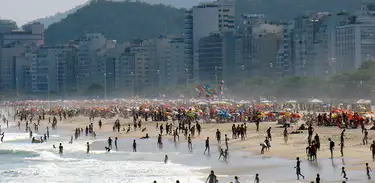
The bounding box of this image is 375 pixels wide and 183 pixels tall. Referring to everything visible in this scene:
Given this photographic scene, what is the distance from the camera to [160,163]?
5028 centimetres

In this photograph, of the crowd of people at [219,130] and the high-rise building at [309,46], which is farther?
the high-rise building at [309,46]

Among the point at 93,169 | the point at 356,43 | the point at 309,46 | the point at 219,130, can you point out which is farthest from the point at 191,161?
the point at 309,46

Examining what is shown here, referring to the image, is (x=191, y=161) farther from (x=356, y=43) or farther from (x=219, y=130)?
(x=356, y=43)

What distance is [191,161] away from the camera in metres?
50.3

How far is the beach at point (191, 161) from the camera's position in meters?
41.9

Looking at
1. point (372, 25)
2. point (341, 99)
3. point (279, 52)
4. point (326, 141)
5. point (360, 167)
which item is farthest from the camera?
point (279, 52)

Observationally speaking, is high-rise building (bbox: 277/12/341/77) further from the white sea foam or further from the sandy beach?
the white sea foam

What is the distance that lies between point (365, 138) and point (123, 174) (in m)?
14.1

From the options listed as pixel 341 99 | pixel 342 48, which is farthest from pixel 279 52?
pixel 341 99

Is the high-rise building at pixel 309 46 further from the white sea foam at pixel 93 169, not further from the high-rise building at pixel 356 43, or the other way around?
the white sea foam at pixel 93 169

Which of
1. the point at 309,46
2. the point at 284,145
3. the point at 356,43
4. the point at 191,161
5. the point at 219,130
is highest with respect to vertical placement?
the point at 309,46

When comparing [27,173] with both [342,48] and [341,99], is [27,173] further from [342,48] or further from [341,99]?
[342,48]

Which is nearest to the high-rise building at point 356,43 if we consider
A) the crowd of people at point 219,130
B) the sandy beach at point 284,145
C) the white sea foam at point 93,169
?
the crowd of people at point 219,130

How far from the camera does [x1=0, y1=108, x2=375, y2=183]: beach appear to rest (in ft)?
137
